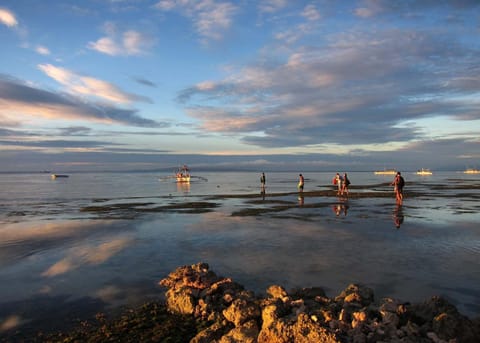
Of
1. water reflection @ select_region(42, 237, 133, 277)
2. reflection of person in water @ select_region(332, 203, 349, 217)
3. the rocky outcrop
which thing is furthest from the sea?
the rocky outcrop

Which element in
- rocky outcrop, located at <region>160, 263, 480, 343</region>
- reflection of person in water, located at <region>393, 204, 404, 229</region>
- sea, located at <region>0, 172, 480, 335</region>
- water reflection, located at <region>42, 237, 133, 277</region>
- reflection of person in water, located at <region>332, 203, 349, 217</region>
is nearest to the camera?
rocky outcrop, located at <region>160, 263, 480, 343</region>

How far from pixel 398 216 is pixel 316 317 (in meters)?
19.1

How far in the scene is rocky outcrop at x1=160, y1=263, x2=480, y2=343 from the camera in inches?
245

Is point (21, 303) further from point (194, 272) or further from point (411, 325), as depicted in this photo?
point (411, 325)

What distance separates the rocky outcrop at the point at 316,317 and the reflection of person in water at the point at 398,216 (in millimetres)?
12932

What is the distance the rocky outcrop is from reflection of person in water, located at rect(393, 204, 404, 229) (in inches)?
509

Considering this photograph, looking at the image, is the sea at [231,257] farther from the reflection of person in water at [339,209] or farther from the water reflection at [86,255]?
the reflection of person in water at [339,209]

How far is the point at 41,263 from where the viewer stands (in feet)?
42.4

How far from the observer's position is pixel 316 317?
6535 millimetres

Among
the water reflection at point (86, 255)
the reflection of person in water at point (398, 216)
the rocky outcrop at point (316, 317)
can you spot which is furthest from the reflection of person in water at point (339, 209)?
the rocky outcrop at point (316, 317)

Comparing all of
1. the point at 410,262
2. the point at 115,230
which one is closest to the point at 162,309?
the point at 410,262

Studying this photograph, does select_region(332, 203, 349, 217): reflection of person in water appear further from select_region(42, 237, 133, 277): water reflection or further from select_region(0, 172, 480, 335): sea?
select_region(42, 237, 133, 277): water reflection

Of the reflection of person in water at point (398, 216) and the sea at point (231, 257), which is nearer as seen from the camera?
the sea at point (231, 257)

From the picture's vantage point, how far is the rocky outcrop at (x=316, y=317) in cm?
621
